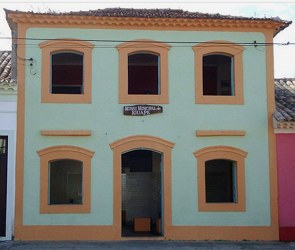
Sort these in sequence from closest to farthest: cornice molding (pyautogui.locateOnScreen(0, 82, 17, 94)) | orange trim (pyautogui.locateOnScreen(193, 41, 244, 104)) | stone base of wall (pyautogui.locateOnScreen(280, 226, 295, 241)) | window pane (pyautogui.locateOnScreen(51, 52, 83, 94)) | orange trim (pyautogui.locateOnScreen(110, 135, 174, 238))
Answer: cornice molding (pyautogui.locateOnScreen(0, 82, 17, 94)) < orange trim (pyautogui.locateOnScreen(110, 135, 174, 238)) < stone base of wall (pyautogui.locateOnScreen(280, 226, 295, 241)) < orange trim (pyautogui.locateOnScreen(193, 41, 244, 104)) < window pane (pyautogui.locateOnScreen(51, 52, 83, 94))

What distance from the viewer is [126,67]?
15359mm

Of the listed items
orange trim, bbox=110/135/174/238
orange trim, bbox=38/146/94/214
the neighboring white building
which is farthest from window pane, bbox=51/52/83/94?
orange trim, bbox=110/135/174/238

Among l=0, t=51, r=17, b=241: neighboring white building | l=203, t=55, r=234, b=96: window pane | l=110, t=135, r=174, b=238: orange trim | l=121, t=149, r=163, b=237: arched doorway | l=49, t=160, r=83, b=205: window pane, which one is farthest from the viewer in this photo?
l=121, t=149, r=163, b=237: arched doorway

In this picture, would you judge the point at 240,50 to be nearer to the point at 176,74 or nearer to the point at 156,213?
the point at 176,74

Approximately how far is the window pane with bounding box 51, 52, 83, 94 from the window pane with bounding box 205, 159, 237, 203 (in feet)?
17.1

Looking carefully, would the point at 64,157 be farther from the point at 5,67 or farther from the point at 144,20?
the point at 144,20

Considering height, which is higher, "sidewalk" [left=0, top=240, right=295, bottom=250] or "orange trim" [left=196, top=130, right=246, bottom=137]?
"orange trim" [left=196, top=130, right=246, bottom=137]

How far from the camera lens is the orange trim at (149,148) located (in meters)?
15.0

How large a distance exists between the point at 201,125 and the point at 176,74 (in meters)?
1.78

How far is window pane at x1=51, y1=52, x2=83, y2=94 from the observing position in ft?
56.0

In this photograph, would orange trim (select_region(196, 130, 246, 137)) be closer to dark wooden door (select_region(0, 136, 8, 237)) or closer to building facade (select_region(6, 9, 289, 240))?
building facade (select_region(6, 9, 289, 240))

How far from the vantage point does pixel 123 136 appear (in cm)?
1509

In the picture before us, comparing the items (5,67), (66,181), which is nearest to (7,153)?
(66,181)

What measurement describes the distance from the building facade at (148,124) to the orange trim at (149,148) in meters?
0.03
